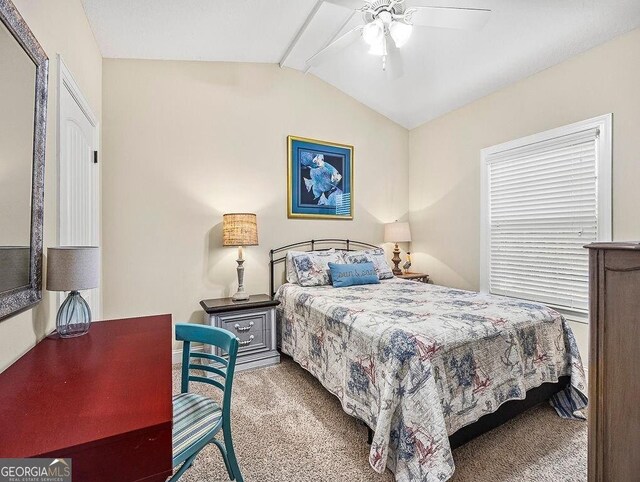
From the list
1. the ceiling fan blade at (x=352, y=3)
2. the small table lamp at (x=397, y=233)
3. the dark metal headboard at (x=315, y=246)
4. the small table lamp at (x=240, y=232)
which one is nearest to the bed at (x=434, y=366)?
the small table lamp at (x=240, y=232)

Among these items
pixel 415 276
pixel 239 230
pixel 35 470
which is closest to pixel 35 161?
pixel 35 470

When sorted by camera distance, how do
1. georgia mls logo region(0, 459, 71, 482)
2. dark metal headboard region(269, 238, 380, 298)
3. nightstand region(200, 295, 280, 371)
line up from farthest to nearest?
dark metal headboard region(269, 238, 380, 298) → nightstand region(200, 295, 280, 371) → georgia mls logo region(0, 459, 71, 482)

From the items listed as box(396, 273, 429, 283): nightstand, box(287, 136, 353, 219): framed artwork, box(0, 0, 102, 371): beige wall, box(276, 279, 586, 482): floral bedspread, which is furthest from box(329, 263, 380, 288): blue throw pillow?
box(0, 0, 102, 371): beige wall

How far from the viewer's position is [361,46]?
10.3 ft

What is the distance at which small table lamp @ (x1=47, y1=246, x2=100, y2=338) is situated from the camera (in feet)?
4.46

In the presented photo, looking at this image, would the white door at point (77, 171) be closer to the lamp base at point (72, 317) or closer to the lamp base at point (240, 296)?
the lamp base at point (72, 317)

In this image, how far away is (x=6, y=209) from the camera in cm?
111

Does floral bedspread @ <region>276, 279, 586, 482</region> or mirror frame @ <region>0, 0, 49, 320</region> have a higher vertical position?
mirror frame @ <region>0, 0, 49, 320</region>

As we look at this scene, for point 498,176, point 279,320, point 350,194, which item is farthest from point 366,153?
point 279,320

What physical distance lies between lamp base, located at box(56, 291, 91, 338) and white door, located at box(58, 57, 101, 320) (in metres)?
0.45

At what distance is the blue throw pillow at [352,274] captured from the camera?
3207 mm

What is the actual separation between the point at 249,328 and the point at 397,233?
7.13 feet

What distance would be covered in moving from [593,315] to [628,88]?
7.73ft

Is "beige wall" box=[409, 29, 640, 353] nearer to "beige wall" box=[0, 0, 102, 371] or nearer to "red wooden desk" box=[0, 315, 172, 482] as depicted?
"red wooden desk" box=[0, 315, 172, 482]
